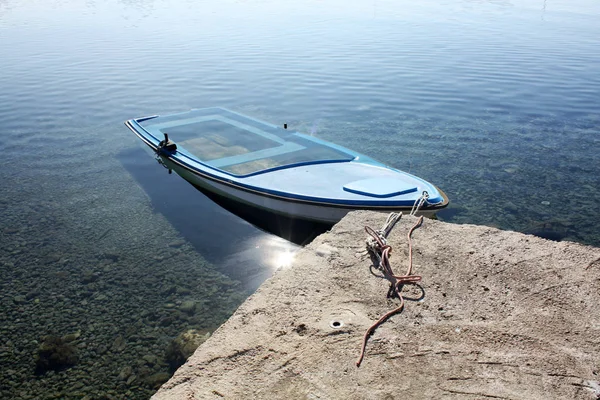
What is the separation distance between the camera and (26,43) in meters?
26.0

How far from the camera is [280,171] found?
8.79 m

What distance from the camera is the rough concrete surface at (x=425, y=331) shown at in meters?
3.58

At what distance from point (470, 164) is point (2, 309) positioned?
31.5 ft

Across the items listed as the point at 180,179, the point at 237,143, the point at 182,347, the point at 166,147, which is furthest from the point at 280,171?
the point at 182,347

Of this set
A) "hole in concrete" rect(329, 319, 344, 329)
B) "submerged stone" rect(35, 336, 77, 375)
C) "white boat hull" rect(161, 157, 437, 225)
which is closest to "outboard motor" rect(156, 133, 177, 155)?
"white boat hull" rect(161, 157, 437, 225)

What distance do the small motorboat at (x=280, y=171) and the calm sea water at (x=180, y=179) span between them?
769 mm

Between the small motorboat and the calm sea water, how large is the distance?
769 millimetres

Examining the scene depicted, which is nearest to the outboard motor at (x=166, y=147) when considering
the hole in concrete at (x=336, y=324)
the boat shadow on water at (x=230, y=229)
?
the boat shadow on water at (x=230, y=229)

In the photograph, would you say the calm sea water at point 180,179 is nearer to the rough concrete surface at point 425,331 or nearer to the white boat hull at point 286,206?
the white boat hull at point 286,206

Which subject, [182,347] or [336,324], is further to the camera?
[182,347]

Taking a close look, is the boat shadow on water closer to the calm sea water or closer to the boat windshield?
the calm sea water

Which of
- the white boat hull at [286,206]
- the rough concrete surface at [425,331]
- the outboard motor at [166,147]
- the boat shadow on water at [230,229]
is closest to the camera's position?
the rough concrete surface at [425,331]

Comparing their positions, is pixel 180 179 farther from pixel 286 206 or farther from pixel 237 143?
pixel 286 206

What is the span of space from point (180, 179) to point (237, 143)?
1571mm
